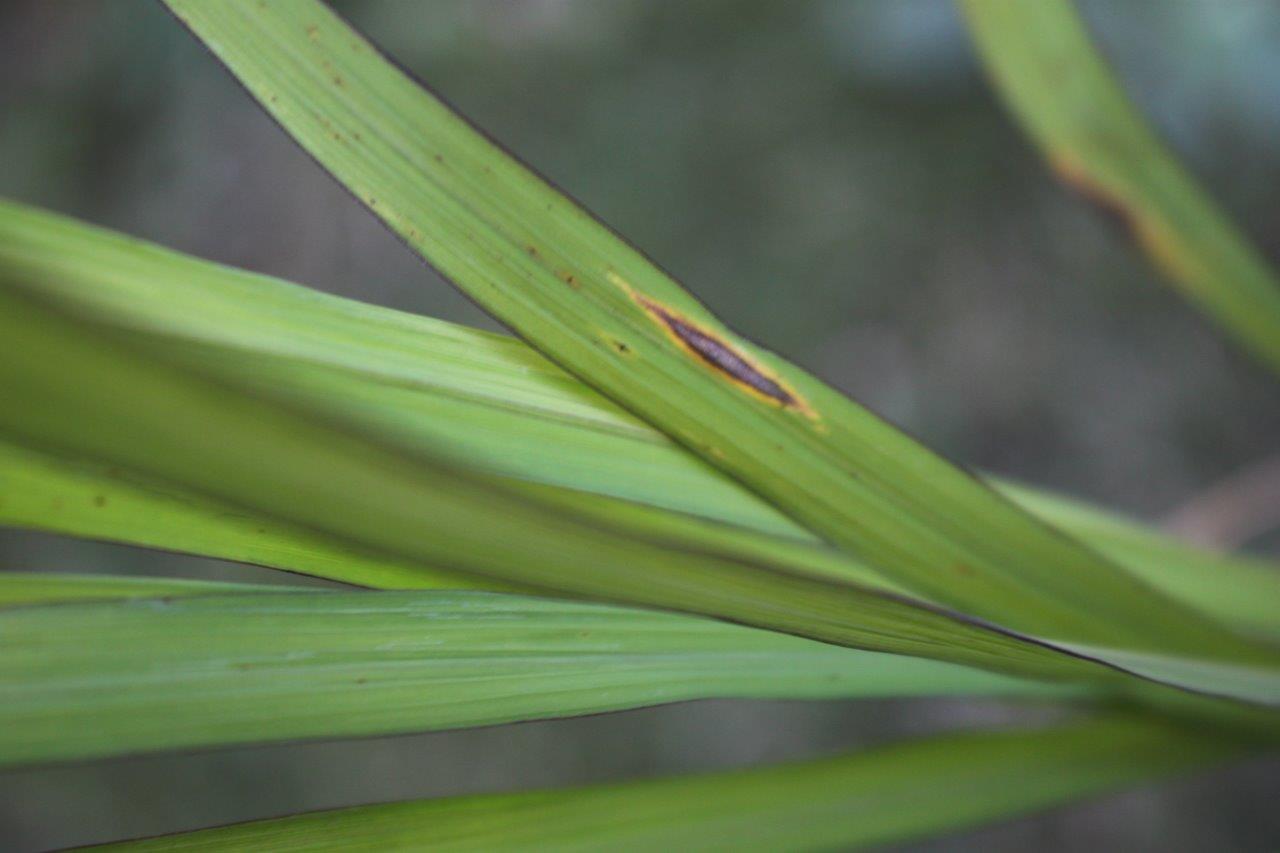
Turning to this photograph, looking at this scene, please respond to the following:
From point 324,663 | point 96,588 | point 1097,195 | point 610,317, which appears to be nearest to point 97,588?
point 96,588

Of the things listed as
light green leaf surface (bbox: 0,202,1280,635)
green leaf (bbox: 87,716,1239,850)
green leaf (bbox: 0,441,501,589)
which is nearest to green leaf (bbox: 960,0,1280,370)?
green leaf (bbox: 87,716,1239,850)

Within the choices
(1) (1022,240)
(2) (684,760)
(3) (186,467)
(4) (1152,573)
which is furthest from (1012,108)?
(2) (684,760)

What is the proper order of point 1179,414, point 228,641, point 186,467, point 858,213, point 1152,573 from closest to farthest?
point 186,467, point 228,641, point 1152,573, point 1179,414, point 858,213

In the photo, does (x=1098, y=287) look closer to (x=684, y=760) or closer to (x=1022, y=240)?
(x=1022, y=240)

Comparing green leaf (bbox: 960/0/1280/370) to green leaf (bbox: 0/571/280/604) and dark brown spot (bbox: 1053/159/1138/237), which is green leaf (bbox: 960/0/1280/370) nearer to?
dark brown spot (bbox: 1053/159/1138/237)

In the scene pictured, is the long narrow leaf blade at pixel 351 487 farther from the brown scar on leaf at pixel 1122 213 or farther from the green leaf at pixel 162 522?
the brown scar on leaf at pixel 1122 213

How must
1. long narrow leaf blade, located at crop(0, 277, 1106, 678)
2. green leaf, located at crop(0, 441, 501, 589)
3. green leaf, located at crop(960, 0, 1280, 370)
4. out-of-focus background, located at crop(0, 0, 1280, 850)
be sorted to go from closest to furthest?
long narrow leaf blade, located at crop(0, 277, 1106, 678)
green leaf, located at crop(0, 441, 501, 589)
green leaf, located at crop(960, 0, 1280, 370)
out-of-focus background, located at crop(0, 0, 1280, 850)
